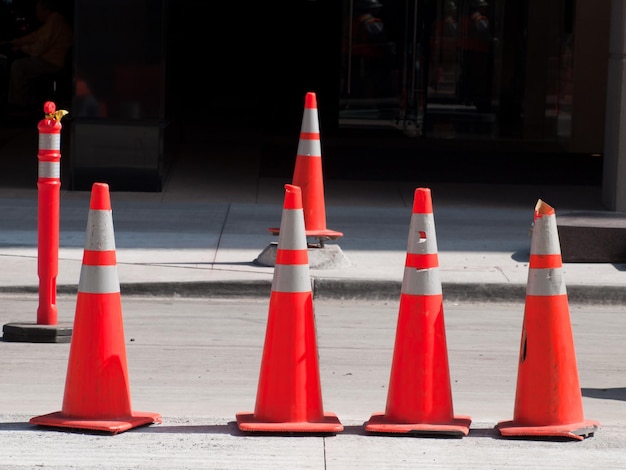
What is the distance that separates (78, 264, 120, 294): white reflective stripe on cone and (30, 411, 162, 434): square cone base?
499 mm

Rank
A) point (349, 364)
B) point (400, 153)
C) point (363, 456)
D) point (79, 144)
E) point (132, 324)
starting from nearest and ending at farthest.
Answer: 1. point (363, 456)
2. point (349, 364)
3. point (132, 324)
4. point (79, 144)
5. point (400, 153)

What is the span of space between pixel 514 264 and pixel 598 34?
8.79 metres

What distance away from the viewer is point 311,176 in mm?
8734

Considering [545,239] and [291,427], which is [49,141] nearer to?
[291,427]

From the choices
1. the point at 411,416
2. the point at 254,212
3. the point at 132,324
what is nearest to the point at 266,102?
the point at 254,212

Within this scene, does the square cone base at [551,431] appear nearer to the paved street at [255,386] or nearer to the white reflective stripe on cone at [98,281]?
the paved street at [255,386]

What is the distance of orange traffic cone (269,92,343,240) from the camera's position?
8641 millimetres

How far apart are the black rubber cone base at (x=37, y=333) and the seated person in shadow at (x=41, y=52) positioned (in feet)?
35.7

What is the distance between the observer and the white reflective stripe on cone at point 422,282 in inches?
196

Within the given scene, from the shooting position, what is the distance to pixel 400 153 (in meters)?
16.7

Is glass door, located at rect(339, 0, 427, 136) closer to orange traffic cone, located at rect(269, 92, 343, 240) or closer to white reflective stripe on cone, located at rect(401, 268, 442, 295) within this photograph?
orange traffic cone, located at rect(269, 92, 343, 240)

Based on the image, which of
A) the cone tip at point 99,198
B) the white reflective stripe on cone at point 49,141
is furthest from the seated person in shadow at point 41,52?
the cone tip at point 99,198

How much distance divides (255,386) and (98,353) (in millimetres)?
1086

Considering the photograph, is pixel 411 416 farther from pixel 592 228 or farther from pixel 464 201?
pixel 464 201
